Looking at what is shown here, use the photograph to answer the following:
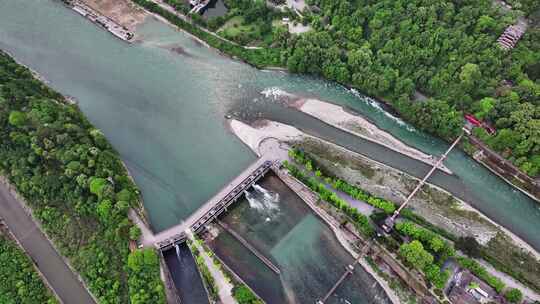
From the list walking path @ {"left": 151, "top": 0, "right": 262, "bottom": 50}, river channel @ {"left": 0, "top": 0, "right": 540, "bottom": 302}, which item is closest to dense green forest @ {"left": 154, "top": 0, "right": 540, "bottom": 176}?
walking path @ {"left": 151, "top": 0, "right": 262, "bottom": 50}

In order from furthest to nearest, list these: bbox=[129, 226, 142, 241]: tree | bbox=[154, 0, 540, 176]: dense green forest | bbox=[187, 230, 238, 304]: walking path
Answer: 1. bbox=[154, 0, 540, 176]: dense green forest
2. bbox=[129, 226, 142, 241]: tree
3. bbox=[187, 230, 238, 304]: walking path

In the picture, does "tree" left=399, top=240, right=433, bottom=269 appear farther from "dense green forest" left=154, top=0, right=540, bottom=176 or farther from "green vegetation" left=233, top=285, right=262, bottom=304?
"dense green forest" left=154, top=0, right=540, bottom=176

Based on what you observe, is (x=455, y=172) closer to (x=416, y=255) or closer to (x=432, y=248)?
(x=432, y=248)

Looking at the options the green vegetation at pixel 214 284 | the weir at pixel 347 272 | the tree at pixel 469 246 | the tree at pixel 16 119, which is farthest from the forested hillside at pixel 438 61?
the tree at pixel 16 119

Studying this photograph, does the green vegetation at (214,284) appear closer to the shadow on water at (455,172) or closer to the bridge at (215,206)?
the bridge at (215,206)

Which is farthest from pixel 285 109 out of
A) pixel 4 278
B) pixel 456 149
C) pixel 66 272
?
pixel 4 278

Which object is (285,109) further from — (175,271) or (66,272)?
(66,272)
